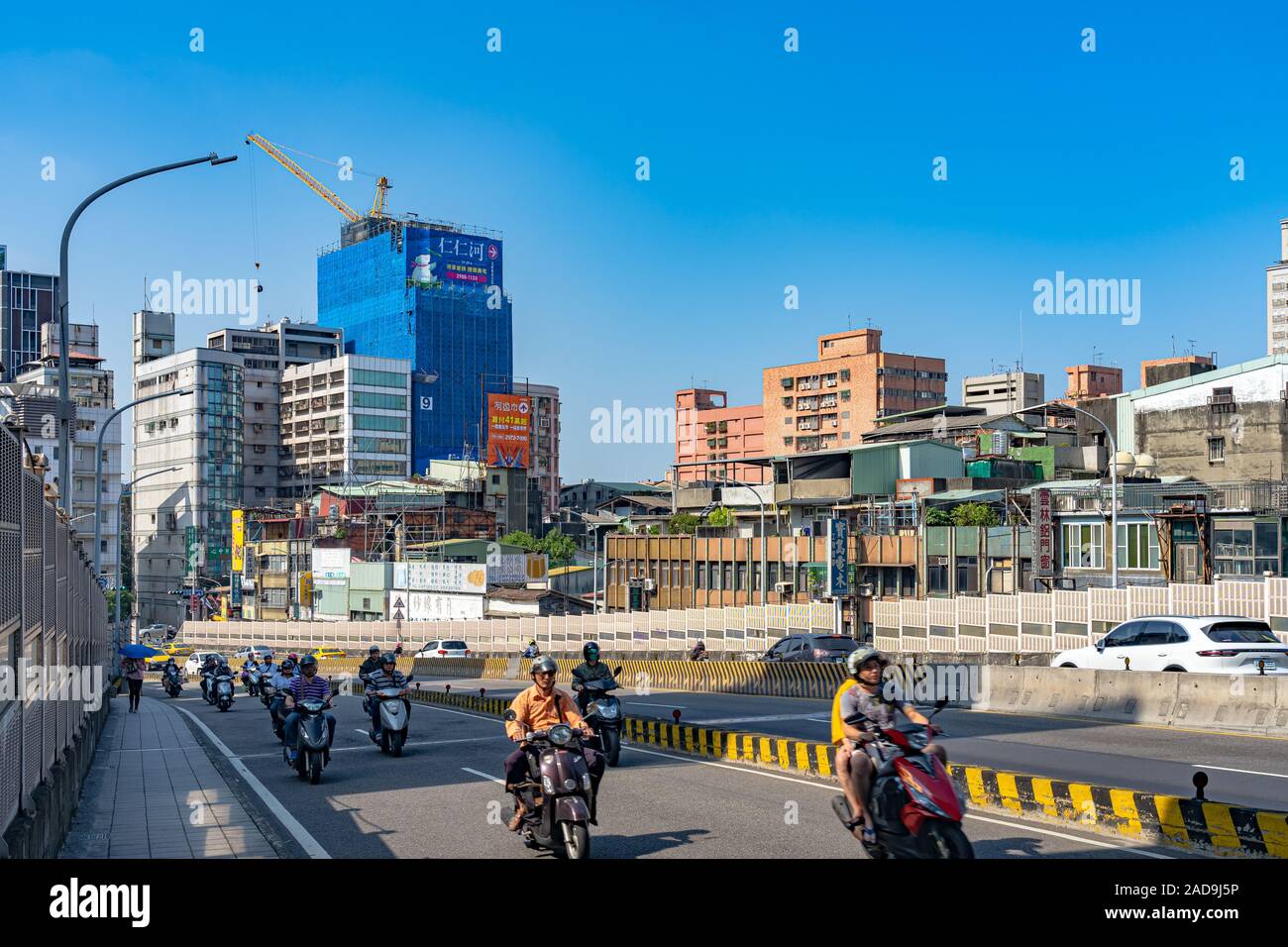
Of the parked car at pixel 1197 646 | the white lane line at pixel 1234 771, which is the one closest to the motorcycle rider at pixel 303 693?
the white lane line at pixel 1234 771

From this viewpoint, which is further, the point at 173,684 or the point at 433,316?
the point at 433,316

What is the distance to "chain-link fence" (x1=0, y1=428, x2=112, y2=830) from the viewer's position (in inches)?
334

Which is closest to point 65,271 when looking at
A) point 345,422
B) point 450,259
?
point 345,422

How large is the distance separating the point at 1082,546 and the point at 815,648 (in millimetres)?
21518

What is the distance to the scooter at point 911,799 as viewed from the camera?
8.13 metres

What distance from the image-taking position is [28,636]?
383 inches

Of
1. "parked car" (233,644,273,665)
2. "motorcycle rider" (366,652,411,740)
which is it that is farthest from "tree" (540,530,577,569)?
"motorcycle rider" (366,652,411,740)

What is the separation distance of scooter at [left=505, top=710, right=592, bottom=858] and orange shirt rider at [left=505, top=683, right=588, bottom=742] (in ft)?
1.36

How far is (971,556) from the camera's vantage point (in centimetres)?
5875

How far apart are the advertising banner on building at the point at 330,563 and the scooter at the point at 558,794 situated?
88.4m

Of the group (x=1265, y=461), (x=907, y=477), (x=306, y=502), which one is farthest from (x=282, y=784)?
(x=306, y=502)

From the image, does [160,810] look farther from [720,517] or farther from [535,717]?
[720,517]
